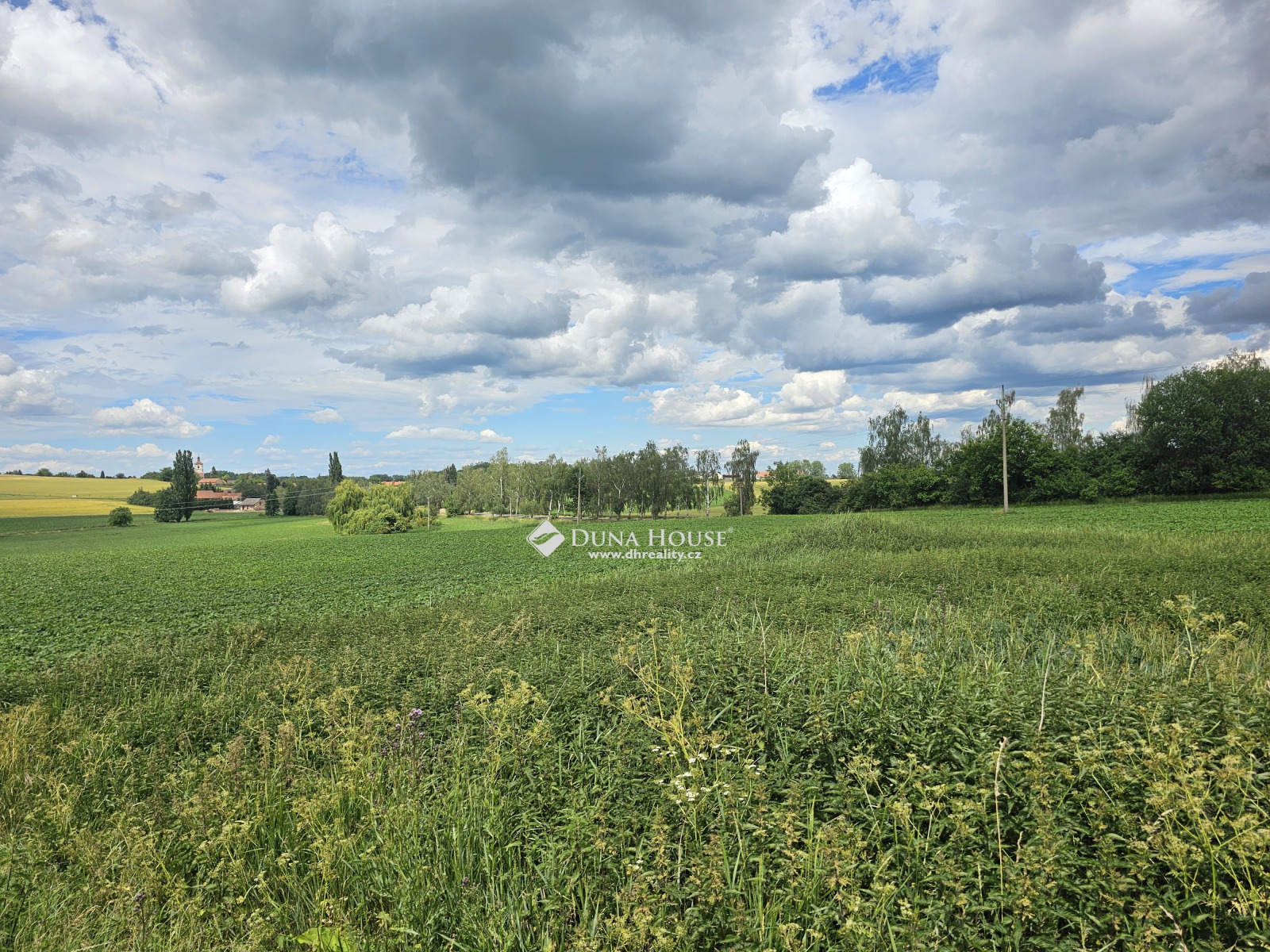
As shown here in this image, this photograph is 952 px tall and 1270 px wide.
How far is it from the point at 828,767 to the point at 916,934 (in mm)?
1592

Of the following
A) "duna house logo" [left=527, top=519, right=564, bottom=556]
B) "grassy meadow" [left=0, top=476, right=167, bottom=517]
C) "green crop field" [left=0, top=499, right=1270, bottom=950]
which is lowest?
"duna house logo" [left=527, top=519, right=564, bottom=556]

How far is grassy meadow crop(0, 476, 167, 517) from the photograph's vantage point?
7362cm

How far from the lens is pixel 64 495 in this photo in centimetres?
8506

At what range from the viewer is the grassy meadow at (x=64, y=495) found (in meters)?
73.6

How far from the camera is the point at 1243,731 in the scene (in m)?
3.44

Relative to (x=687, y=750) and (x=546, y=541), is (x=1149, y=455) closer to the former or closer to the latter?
(x=546, y=541)

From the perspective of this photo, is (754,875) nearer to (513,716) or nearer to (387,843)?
(387,843)

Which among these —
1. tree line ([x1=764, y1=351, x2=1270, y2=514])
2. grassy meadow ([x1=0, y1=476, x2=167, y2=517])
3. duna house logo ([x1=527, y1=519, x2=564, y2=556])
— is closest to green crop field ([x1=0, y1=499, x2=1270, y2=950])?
duna house logo ([x1=527, y1=519, x2=564, y2=556])

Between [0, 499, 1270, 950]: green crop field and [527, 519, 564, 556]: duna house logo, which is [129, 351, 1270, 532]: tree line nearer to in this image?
[527, 519, 564, 556]: duna house logo

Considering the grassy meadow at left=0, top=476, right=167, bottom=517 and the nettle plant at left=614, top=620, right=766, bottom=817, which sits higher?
the grassy meadow at left=0, top=476, right=167, bottom=517

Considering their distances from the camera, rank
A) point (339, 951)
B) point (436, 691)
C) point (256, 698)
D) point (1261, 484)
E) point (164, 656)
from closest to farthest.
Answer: point (339, 951) < point (436, 691) < point (256, 698) < point (164, 656) < point (1261, 484)

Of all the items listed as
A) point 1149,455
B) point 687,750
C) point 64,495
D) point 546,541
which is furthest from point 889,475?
point 64,495

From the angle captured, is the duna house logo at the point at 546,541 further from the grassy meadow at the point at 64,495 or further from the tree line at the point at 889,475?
the grassy meadow at the point at 64,495

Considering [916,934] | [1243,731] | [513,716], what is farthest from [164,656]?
[1243,731]
